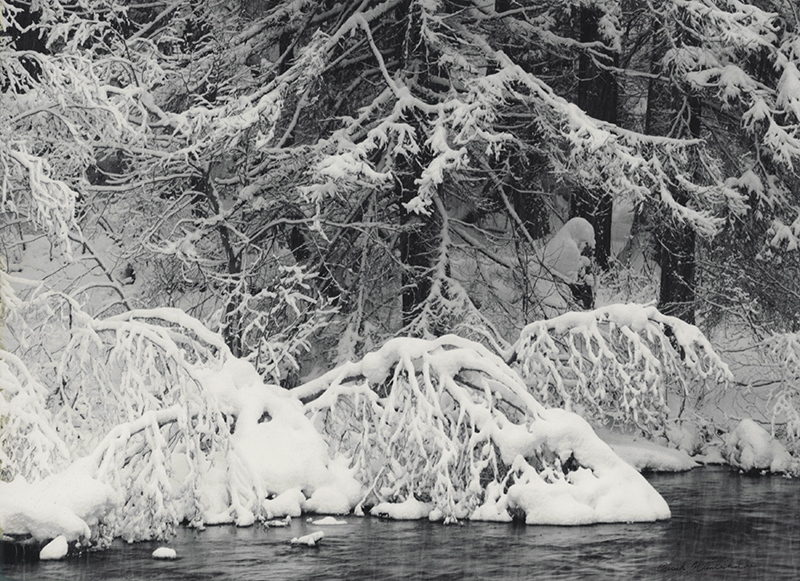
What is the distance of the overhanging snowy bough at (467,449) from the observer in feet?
Answer: 40.8

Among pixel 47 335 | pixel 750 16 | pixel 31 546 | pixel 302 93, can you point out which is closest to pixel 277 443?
pixel 47 335

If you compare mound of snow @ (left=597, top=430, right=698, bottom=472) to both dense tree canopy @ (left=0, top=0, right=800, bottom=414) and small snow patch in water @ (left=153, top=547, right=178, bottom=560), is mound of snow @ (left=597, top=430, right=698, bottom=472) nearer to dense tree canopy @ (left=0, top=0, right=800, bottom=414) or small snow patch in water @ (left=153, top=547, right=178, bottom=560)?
dense tree canopy @ (left=0, top=0, right=800, bottom=414)

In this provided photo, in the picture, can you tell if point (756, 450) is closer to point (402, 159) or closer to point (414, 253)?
point (414, 253)

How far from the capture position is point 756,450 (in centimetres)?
1706

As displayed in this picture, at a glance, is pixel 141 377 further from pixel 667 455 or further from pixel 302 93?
pixel 667 455

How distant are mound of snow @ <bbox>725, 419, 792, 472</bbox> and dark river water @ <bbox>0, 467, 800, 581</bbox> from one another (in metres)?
4.02

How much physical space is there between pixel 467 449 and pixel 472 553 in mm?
2254

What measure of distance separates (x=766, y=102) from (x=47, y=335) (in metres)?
11.5

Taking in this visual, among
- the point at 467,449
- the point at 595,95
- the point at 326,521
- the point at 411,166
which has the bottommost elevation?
the point at 326,521

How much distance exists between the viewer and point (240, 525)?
11945 mm

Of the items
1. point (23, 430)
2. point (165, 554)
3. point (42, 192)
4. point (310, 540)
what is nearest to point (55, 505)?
point (23, 430)

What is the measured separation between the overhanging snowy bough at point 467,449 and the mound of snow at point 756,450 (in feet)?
15.8

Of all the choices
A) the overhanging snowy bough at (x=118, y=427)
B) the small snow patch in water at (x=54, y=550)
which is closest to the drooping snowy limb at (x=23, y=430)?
the overhanging snowy bough at (x=118, y=427)
